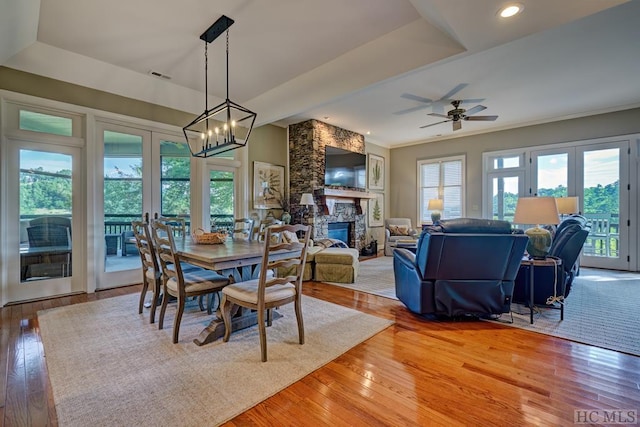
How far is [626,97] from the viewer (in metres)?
4.95

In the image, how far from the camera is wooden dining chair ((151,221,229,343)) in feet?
7.93

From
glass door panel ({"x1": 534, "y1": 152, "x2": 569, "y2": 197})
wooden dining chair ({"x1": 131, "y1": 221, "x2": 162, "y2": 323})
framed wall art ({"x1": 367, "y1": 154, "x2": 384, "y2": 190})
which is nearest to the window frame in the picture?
framed wall art ({"x1": 367, "y1": 154, "x2": 384, "y2": 190})

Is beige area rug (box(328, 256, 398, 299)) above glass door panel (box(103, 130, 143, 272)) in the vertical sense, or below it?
below

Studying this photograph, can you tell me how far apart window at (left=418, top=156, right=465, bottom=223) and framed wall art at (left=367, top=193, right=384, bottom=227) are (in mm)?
1042

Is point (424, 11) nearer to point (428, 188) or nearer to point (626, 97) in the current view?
point (626, 97)

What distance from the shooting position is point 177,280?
7.98 feet

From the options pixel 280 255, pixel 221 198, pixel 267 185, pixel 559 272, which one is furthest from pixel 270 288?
pixel 267 185

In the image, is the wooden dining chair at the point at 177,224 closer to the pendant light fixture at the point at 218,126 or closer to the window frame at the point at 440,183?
the pendant light fixture at the point at 218,126

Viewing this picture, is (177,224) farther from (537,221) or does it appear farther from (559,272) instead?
(559,272)

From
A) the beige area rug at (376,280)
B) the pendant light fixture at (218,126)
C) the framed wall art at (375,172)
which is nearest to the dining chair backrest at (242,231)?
the pendant light fixture at (218,126)

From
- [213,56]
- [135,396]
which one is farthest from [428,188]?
[135,396]

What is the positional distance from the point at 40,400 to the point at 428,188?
7.96 m

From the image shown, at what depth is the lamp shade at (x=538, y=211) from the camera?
2.99 m

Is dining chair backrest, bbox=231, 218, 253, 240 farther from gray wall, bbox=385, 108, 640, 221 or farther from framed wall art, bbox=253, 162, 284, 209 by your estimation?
gray wall, bbox=385, 108, 640, 221
